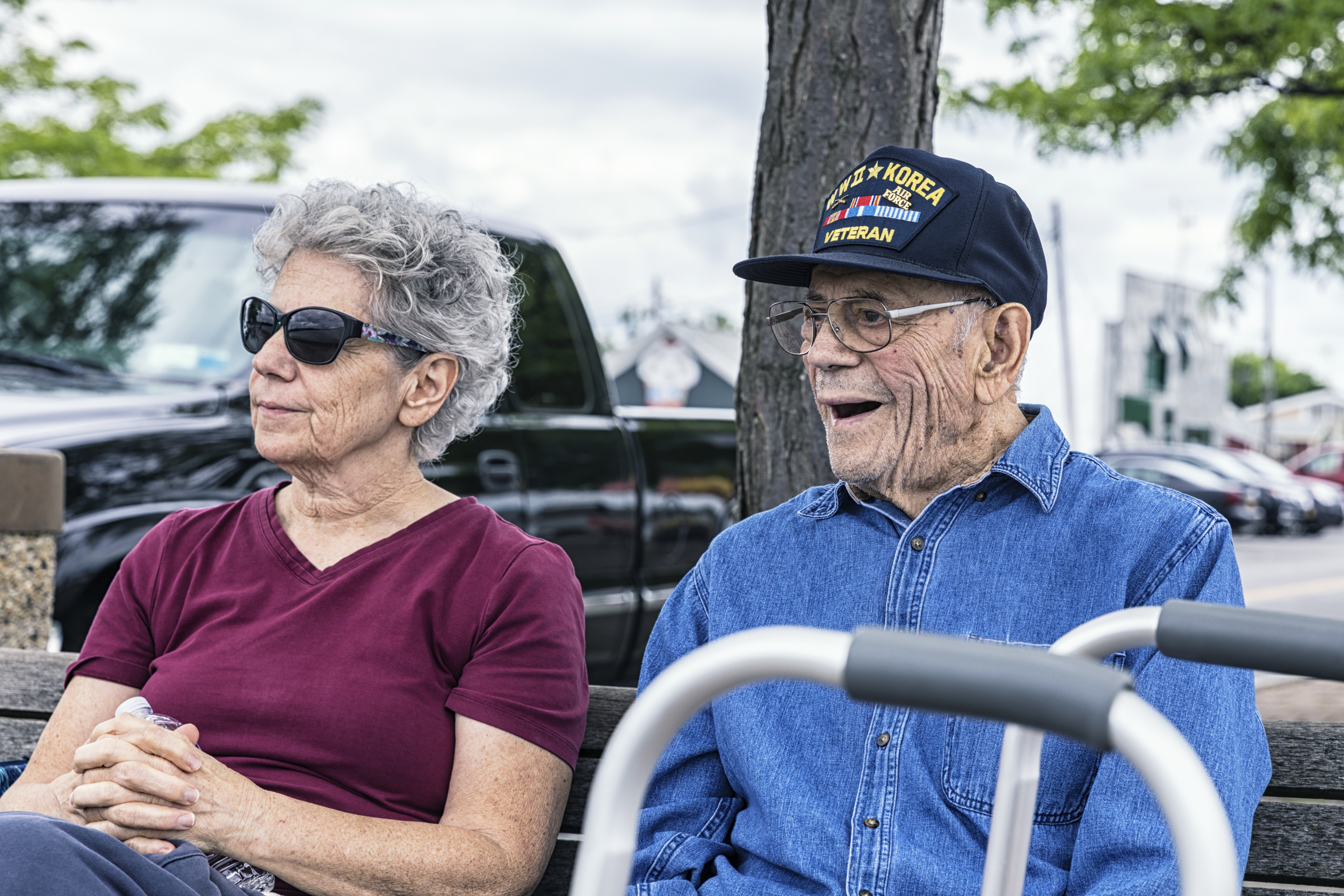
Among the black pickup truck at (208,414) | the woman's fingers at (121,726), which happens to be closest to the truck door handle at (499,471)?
the black pickup truck at (208,414)

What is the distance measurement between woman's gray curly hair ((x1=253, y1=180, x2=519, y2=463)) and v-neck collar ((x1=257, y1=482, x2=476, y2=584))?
197 mm

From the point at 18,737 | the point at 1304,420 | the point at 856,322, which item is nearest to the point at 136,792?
the point at 18,737

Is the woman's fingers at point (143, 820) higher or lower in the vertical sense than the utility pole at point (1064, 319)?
lower

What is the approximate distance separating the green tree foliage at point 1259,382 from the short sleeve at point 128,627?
351ft

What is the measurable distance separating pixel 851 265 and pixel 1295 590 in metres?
14.7

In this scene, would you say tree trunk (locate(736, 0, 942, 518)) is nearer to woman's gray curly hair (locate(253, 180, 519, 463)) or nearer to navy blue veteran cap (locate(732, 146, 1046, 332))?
woman's gray curly hair (locate(253, 180, 519, 463))

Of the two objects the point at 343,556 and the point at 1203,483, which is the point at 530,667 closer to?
the point at 343,556

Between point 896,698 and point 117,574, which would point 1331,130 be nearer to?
point 117,574

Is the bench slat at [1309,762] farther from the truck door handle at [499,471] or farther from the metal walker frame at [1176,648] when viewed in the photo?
the truck door handle at [499,471]

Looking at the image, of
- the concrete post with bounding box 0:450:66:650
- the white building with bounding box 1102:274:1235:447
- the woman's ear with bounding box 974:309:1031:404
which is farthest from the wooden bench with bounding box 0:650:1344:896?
the white building with bounding box 1102:274:1235:447

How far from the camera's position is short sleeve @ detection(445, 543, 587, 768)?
2.20 meters

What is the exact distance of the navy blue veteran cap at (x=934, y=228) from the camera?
2.11m

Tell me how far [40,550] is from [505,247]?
211 centimetres

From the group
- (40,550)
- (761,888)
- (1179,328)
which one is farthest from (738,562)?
(1179,328)
